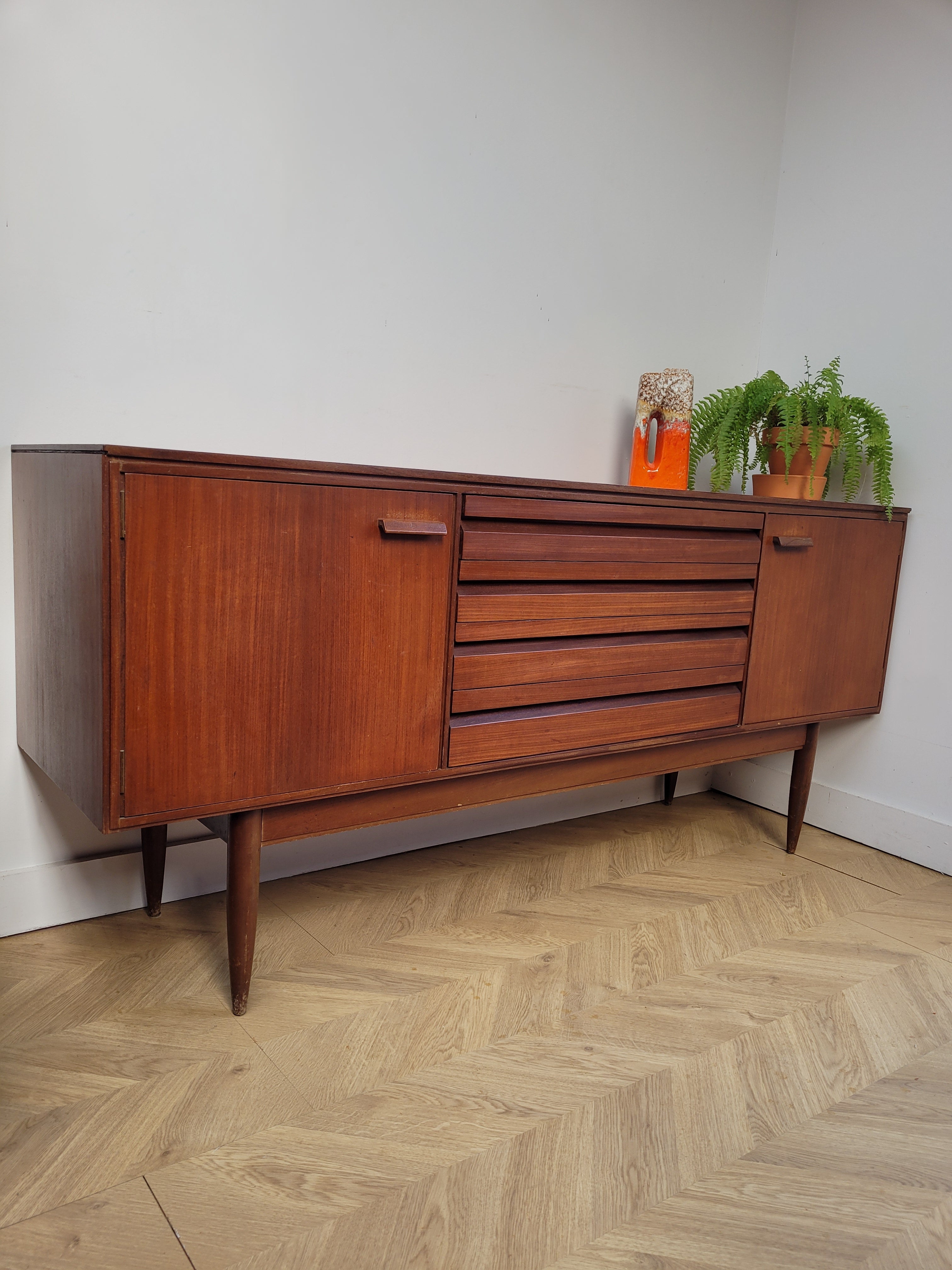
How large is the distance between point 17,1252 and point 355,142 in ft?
5.77

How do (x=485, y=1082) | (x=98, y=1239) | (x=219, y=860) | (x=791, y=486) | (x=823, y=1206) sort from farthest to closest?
(x=791, y=486) → (x=219, y=860) → (x=485, y=1082) → (x=823, y=1206) → (x=98, y=1239)

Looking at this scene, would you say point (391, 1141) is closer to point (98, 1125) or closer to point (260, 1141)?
point (260, 1141)

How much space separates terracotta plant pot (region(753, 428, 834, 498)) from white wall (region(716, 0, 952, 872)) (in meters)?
0.26

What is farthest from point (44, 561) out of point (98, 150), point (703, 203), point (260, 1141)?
point (703, 203)

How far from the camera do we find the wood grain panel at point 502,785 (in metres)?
1.37

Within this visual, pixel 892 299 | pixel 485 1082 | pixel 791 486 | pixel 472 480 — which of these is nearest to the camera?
pixel 485 1082

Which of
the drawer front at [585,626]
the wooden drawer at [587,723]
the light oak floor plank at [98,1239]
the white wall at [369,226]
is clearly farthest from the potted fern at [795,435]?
the light oak floor plank at [98,1239]

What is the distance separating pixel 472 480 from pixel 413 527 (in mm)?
130

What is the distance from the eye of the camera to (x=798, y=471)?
2.09 m

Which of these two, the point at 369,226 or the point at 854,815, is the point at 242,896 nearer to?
the point at 369,226

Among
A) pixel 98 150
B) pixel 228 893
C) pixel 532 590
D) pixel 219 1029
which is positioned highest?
pixel 98 150

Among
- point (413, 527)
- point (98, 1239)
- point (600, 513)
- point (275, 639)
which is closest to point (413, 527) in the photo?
point (413, 527)

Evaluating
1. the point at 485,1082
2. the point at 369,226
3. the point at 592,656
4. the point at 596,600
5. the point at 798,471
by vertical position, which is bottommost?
the point at 485,1082

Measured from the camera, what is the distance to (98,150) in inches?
56.9
